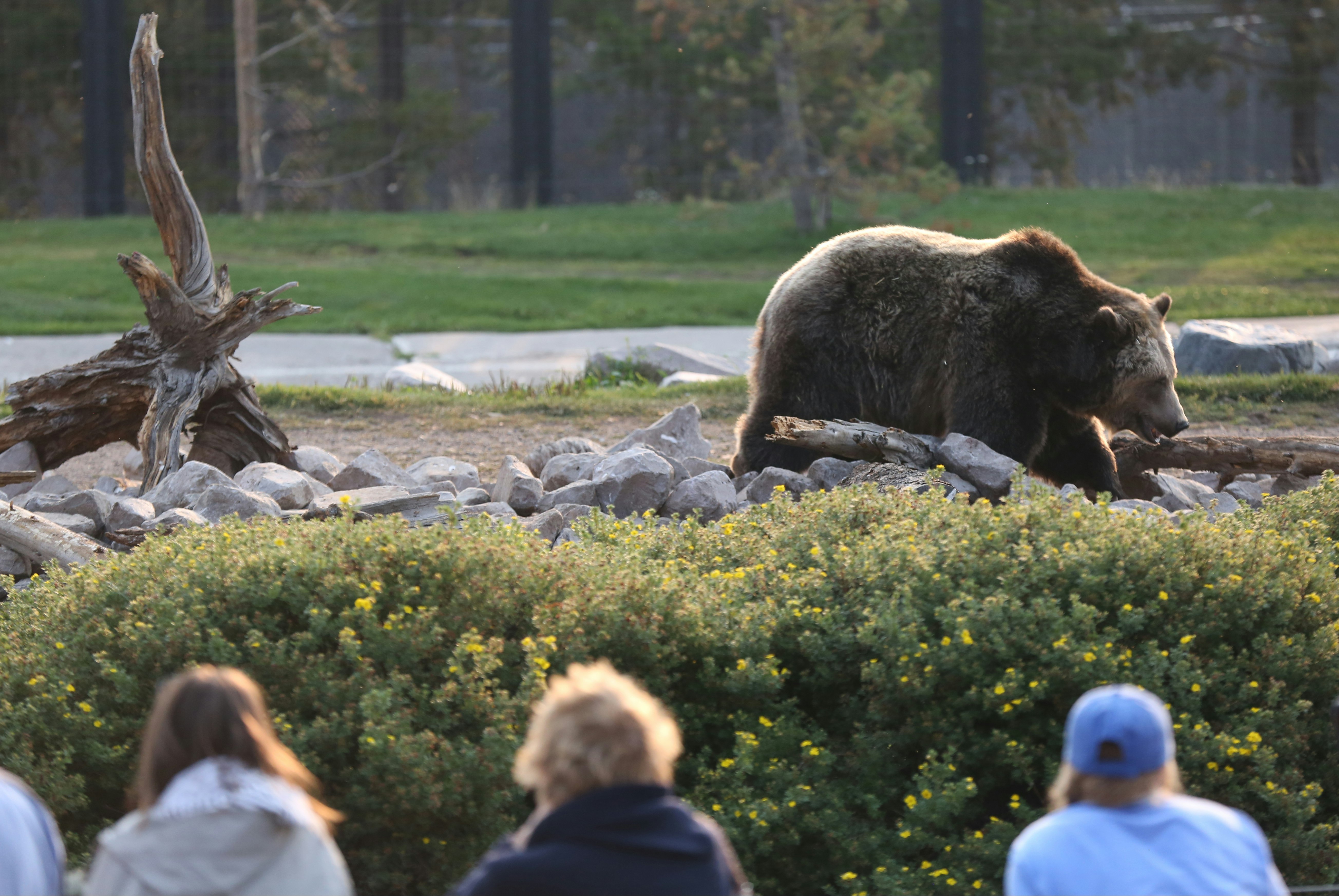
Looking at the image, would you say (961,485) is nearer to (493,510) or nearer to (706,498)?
(706,498)

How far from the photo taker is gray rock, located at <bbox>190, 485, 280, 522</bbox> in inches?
229

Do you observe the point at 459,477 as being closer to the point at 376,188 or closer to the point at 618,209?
the point at 618,209

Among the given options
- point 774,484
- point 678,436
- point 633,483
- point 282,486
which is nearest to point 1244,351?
point 678,436

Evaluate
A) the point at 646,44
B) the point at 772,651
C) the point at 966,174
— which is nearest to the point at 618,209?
the point at 646,44

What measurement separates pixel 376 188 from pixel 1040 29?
36.0ft

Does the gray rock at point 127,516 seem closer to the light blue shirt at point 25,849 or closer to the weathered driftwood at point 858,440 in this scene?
the weathered driftwood at point 858,440

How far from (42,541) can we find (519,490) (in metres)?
1.96

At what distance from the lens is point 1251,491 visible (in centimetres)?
687

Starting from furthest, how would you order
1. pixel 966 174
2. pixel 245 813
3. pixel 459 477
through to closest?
pixel 966 174, pixel 459 477, pixel 245 813

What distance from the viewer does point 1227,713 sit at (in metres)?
4.23

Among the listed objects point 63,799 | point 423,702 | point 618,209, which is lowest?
point 63,799

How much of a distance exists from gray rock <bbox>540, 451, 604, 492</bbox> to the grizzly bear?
774 millimetres

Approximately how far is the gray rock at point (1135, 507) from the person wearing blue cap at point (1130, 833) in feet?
7.27

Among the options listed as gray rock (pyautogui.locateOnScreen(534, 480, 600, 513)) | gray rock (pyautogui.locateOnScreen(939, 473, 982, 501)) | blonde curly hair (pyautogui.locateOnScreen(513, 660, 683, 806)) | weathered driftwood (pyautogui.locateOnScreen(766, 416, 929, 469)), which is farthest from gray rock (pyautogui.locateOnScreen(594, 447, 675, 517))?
blonde curly hair (pyautogui.locateOnScreen(513, 660, 683, 806))
